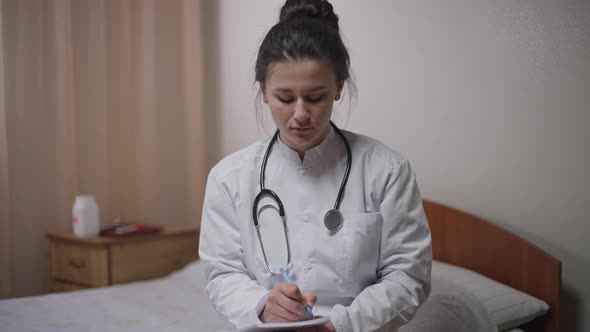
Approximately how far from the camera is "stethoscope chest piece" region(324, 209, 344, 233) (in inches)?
55.2

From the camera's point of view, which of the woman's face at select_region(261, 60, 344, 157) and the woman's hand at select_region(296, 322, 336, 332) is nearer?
the woman's hand at select_region(296, 322, 336, 332)

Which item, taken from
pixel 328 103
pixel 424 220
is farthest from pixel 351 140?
pixel 424 220

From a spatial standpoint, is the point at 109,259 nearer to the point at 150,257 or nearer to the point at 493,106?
the point at 150,257

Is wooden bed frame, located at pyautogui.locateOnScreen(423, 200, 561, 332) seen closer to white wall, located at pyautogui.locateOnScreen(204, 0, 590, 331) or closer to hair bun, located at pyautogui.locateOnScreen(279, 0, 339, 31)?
white wall, located at pyautogui.locateOnScreen(204, 0, 590, 331)

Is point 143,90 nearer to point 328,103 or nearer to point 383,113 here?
point 383,113

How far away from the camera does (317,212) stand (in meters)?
1.44

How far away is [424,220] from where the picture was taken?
4.56ft

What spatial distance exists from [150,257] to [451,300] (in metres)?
1.73

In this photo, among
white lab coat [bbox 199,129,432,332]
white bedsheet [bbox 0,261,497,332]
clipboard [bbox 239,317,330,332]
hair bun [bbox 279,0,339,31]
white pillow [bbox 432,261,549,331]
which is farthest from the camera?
white pillow [bbox 432,261,549,331]

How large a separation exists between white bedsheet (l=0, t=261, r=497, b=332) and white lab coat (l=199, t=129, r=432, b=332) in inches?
11.5

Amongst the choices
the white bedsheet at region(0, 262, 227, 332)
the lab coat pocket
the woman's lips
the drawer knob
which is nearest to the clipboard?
the lab coat pocket

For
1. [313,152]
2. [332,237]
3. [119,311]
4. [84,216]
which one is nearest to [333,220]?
[332,237]

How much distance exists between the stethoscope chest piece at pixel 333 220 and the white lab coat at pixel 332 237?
0.01m

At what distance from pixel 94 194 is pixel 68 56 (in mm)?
729
